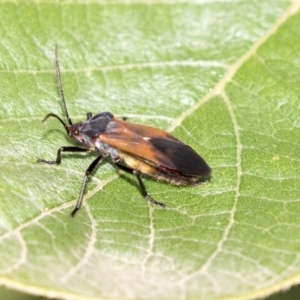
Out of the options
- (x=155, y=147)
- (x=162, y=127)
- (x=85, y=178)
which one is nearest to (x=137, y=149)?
(x=155, y=147)

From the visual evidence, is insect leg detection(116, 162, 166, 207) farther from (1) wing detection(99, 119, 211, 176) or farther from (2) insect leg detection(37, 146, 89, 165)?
(2) insect leg detection(37, 146, 89, 165)

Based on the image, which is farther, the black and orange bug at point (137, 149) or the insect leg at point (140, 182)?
the black and orange bug at point (137, 149)

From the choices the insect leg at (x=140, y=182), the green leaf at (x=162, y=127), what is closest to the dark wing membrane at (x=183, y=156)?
the green leaf at (x=162, y=127)

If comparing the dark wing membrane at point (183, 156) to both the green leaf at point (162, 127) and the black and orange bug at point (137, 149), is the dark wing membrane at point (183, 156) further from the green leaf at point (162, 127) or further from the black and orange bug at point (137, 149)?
the green leaf at point (162, 127)

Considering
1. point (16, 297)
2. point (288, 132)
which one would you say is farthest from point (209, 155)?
point (16, 297)

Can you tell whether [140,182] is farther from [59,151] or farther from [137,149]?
[59,151]
